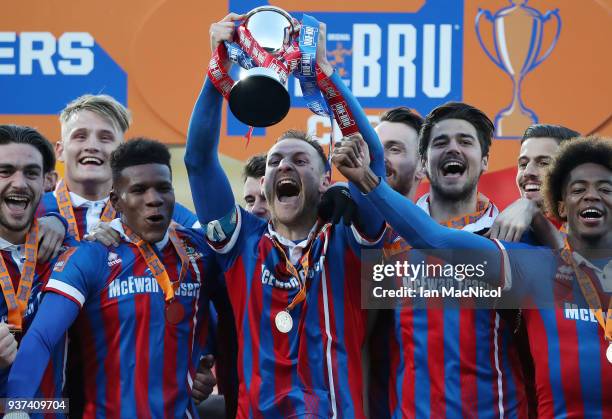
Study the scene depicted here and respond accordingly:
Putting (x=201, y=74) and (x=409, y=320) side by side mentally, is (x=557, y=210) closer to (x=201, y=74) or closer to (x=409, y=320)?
(x=409, y=320)

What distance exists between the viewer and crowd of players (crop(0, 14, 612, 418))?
293cm

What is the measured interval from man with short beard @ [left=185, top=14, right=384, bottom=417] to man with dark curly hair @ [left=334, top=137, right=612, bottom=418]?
0.18 meters

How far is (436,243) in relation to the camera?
296cm

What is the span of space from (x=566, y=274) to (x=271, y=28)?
125 cm

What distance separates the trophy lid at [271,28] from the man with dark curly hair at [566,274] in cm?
40

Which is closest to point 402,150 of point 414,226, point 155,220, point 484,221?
point 484,221

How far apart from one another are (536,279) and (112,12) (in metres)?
4.24

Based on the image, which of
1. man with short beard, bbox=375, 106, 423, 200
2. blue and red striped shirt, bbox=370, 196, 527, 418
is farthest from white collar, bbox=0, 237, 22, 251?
man with short beard, bbox=375, 106, 423, 200

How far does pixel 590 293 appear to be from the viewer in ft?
9.57

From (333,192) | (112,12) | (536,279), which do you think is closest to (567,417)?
(536,279)

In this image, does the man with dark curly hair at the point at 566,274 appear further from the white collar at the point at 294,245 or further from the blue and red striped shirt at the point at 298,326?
the white collar at the point at 294,245

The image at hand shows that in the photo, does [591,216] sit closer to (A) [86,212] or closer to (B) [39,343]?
(B) [39,343]

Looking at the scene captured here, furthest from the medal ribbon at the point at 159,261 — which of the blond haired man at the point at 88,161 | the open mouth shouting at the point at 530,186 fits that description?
the open mouth shouting at the point at 530,186

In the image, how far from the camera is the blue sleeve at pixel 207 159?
10.0ft
